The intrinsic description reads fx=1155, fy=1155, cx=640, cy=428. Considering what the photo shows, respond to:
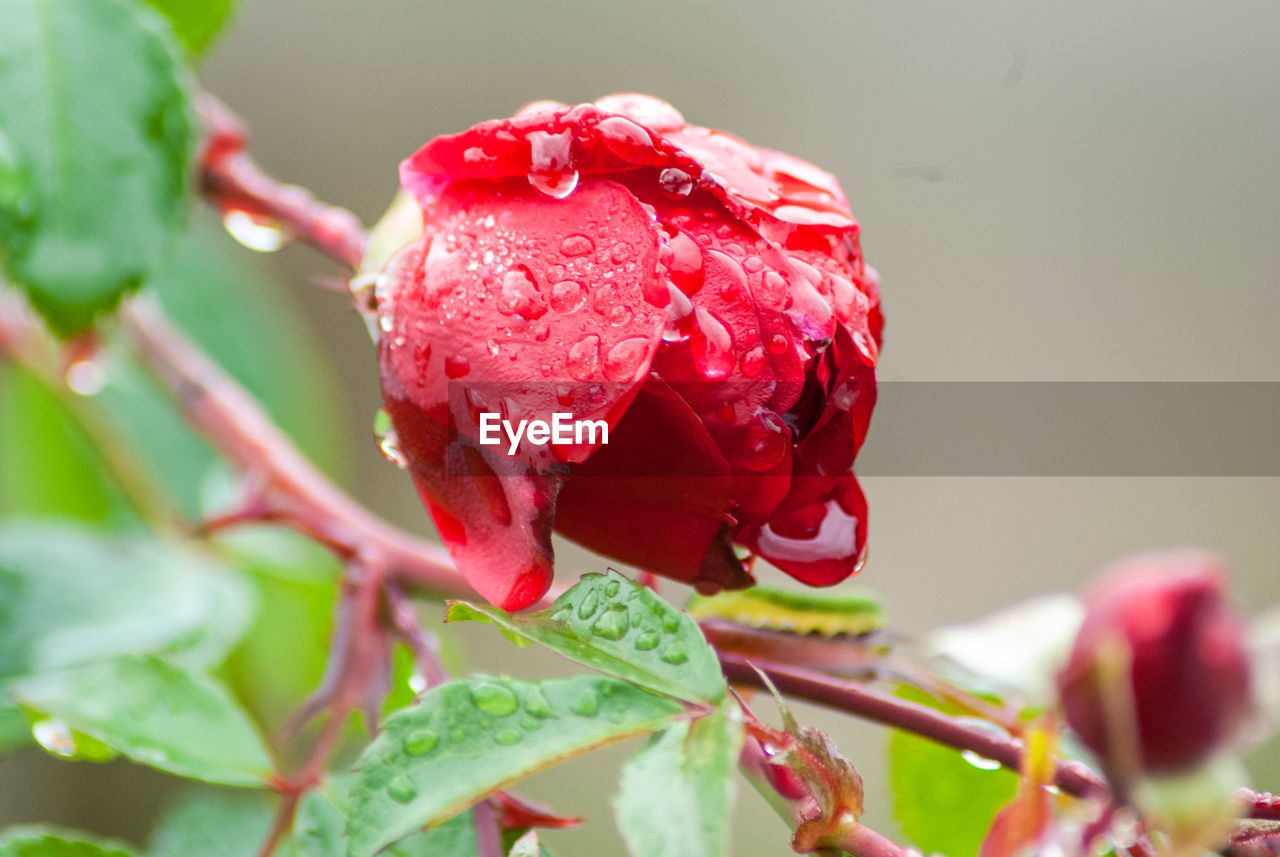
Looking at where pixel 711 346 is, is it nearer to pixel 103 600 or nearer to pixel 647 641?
pixel 647 641

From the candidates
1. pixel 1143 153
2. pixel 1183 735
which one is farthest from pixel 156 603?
pixel 1143 153

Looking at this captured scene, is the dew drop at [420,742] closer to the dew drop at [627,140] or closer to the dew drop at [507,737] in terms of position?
the dew drop at [507,737]

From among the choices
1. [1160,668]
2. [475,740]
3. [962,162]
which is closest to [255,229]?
[475,740]

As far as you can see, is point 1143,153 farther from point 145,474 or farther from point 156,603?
point 156,603

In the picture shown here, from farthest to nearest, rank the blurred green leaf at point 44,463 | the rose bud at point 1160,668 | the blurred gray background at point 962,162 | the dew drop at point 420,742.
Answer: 1. the blurred gray background at point 962,162
2. the blurred green leaf at point 44,463
3. the dew drop at point 420,742
4. the rose bud at point 1160,668

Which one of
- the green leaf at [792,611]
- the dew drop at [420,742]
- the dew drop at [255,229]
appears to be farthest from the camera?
the dew drop at [255,229]

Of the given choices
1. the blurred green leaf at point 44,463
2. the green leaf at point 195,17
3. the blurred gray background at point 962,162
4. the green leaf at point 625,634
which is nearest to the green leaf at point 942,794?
the green leaf at point 625,634
